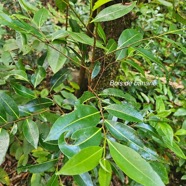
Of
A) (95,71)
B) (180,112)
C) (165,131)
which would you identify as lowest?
(180,112)

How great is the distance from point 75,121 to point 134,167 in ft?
0.48

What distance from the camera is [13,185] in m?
1.16

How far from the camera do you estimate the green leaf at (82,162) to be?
1.23 ft

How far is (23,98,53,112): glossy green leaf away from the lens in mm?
648

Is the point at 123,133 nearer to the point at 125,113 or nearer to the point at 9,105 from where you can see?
the point at 125,113

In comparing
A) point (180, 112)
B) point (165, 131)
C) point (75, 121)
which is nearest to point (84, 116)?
point (75, 121)

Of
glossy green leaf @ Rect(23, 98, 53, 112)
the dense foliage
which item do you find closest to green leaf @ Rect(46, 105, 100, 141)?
the dense foliage

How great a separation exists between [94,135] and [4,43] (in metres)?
0.63

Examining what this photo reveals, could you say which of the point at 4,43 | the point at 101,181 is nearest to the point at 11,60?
the point at 4,43

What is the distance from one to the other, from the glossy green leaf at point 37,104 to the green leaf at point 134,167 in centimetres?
31

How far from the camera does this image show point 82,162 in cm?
38

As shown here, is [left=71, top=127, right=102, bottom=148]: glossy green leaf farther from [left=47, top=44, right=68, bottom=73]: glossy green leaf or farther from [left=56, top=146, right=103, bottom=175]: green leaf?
[left=47, top=44, right=68, bottom=73]: glossy green leaf

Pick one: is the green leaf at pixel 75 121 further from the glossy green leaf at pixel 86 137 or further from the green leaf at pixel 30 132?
the green leaf at pixel 30 132

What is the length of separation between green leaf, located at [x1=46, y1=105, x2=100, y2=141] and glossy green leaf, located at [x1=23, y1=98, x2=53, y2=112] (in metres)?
0.21
